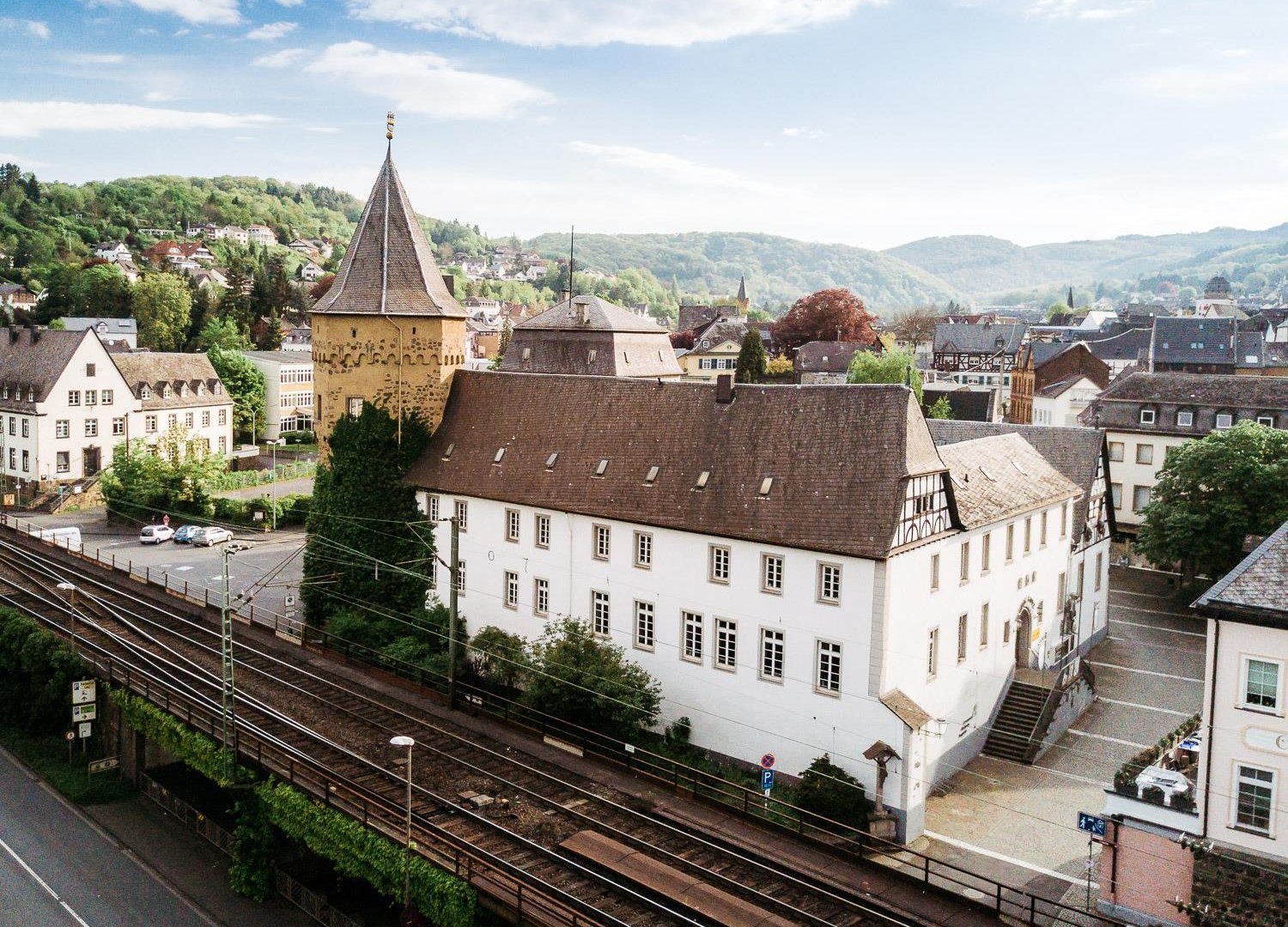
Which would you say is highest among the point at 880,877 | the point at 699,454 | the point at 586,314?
the point at 586,314

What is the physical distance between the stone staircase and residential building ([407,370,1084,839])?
1.65ft

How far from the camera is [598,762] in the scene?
30047mm

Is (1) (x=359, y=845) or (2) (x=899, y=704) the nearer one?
(1) (x=359, y=845)

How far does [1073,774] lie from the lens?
33.7m

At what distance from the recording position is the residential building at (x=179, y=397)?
7650 cm

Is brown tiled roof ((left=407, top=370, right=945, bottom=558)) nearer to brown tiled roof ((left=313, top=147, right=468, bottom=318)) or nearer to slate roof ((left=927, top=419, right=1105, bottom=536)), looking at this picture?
brown tiled roof ((left=313, top=147, right=468, bottom=318))

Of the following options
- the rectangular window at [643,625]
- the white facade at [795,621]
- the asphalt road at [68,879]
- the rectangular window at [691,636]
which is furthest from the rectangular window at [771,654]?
the asphalt road at [68,879]

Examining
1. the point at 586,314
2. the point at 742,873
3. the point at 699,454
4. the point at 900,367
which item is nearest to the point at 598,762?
the point at 742,873

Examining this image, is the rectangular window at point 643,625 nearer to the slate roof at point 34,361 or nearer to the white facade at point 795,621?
the white facade at point 795,621

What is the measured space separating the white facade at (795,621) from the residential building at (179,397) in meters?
→ 43.1

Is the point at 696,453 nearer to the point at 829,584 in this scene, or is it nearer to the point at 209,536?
the point at 829,584

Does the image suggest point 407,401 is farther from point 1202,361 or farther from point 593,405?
point 1202,361

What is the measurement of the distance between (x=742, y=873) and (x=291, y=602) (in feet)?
→ 96.6

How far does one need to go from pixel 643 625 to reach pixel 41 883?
17644mm
